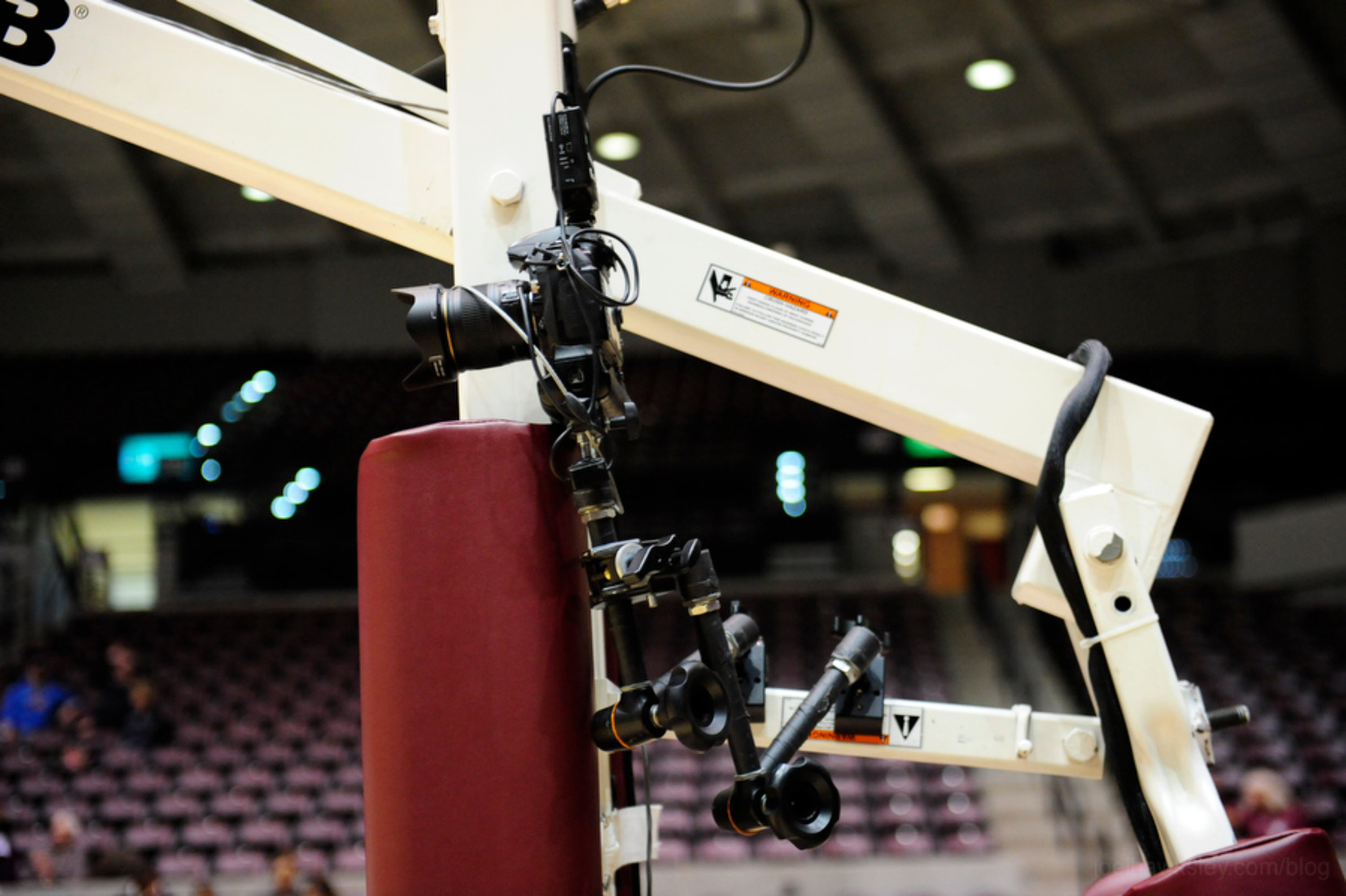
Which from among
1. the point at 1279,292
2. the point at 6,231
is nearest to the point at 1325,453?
the point at 1279,292

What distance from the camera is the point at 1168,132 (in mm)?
12062

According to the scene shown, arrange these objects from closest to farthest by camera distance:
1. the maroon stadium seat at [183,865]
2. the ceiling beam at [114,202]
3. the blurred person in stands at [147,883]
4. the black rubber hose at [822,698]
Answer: the black rubber hose at [822,698] → the blurred person in stands at [147,883] → the maroon stadium seat at [183,865] → the ceiling beam at [114,202]

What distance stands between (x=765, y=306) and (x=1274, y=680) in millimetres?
10405

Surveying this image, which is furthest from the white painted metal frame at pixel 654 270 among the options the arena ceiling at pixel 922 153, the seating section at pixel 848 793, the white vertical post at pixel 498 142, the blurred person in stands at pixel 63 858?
the arena ceiling at pixel 922 153

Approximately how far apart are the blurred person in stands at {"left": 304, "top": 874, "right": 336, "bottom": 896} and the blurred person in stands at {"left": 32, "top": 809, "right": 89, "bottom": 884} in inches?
94.3

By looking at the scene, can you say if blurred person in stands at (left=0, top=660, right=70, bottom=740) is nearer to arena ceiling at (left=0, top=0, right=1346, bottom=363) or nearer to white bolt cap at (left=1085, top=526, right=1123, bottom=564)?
arena ceiling at (left=0, top=0, right=1346, bottom=363)

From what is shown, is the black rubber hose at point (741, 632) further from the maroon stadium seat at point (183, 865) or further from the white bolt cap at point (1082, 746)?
the maroon stadium seat at point (183, 865)

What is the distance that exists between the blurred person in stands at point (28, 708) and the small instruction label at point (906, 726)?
936 centimetres

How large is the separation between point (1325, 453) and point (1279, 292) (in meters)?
1.98

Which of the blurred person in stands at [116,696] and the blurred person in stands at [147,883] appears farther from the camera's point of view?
the blurred person in stands at [116,696]

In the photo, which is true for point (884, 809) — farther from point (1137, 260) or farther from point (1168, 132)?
point (1137, 260)

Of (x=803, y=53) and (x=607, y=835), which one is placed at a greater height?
(x=803, y=53)

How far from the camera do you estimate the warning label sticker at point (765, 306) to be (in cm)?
201

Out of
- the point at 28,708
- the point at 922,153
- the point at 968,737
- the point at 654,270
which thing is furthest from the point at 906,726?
the point at 922,153
